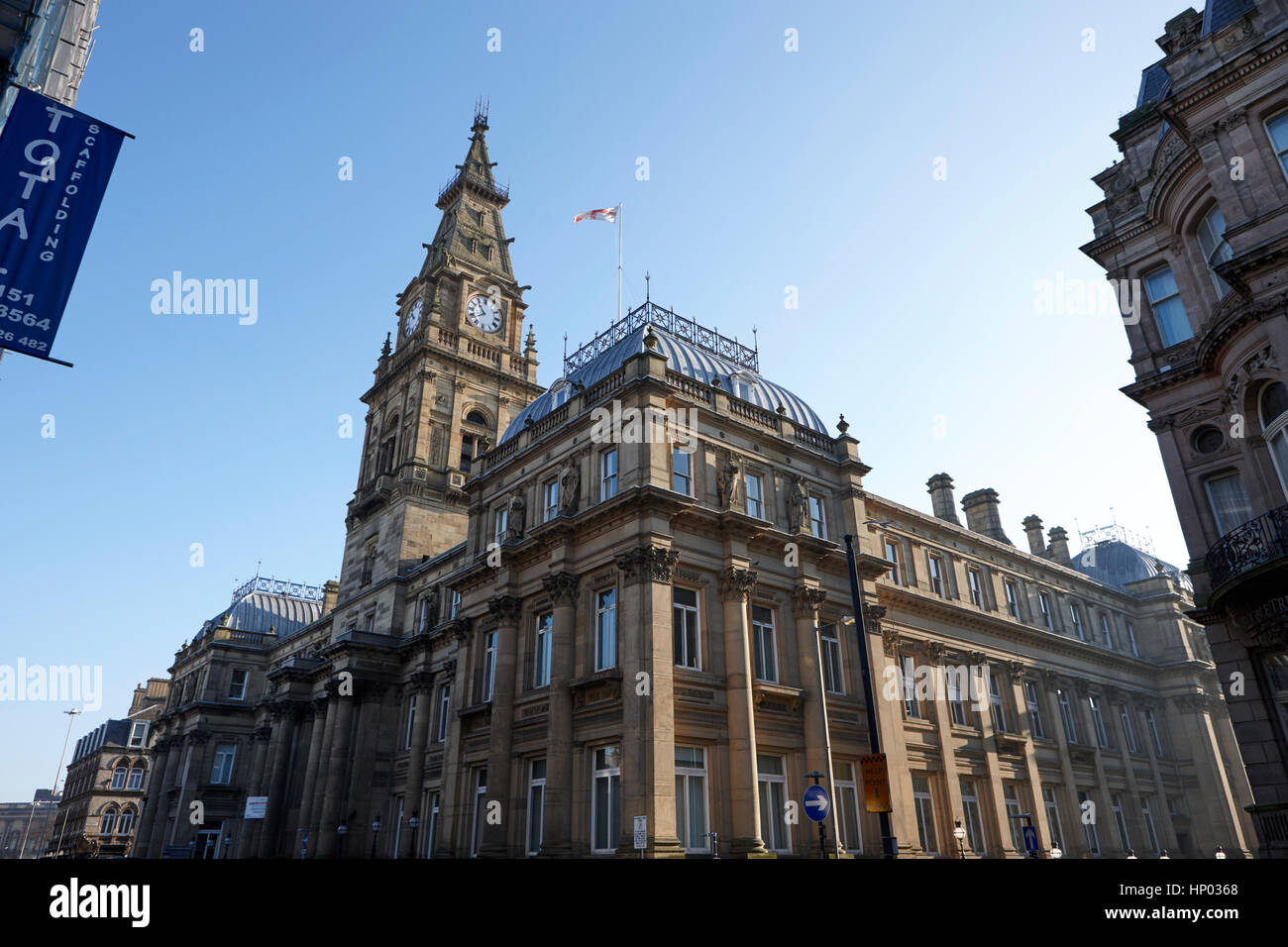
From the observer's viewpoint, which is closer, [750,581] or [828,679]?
[750,581]

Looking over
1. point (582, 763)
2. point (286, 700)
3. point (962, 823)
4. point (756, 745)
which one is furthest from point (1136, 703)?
point (286, 700)

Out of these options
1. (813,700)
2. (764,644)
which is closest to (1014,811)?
(813,700)

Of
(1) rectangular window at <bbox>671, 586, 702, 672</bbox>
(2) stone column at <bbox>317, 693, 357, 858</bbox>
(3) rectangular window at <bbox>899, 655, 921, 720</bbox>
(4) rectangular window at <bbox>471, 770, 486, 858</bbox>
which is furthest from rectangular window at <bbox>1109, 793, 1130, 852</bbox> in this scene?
(2) stone column at <bbox>317, 693, 357, 858</bbox>

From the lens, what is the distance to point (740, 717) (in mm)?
26297

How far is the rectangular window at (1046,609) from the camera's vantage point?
4691 centimetres

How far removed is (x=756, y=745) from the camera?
27.2 meters

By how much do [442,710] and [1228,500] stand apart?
34.8m

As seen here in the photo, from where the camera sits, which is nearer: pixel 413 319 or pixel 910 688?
pixel 910 688

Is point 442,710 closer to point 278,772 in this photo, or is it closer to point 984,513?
point 278,772

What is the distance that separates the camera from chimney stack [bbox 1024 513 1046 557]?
2308 inches

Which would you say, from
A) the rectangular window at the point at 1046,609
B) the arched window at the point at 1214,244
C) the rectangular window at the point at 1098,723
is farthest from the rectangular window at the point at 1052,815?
the arched window at the point at 1214,244

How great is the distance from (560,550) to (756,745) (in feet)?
32.7
